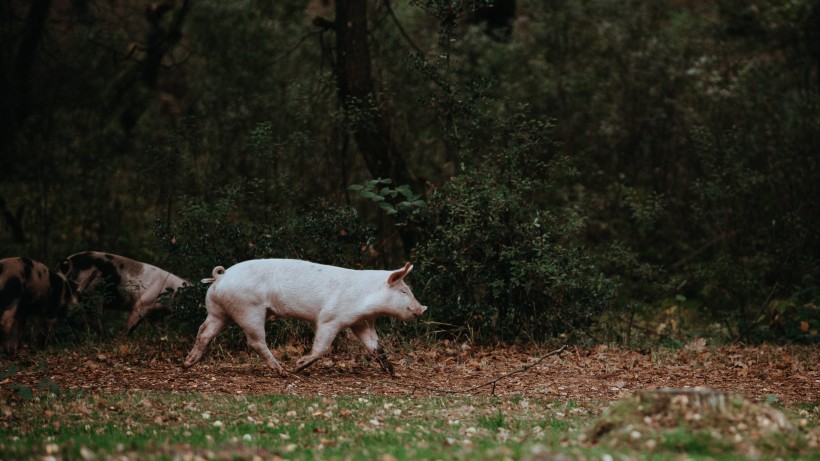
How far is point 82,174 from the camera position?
17.9 meters

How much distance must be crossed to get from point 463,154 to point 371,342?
401cm

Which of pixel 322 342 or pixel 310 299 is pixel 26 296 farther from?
pixel 322 342

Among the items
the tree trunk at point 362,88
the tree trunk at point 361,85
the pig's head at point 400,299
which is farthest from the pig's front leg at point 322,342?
the tree trunk at point 361,85

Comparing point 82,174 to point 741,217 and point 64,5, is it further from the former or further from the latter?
point 741,217

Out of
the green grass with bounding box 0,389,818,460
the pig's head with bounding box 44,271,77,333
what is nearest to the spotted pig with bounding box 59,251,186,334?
the pig's head with bounding box 44,271,77,333

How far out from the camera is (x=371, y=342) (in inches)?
410

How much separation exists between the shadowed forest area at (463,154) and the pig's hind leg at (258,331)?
2.24m

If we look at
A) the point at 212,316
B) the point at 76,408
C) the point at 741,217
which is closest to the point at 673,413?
the point at 76,408

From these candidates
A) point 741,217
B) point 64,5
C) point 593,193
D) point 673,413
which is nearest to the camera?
point 673,413

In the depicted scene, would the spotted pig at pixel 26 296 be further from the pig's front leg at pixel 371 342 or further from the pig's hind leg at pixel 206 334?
the pig's front leg at pixel 371 342

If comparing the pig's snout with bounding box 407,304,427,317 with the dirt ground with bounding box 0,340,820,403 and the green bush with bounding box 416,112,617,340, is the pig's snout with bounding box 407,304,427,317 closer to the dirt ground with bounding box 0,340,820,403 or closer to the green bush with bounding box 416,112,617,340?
the dirt ground with bounding box 0,340,820,403

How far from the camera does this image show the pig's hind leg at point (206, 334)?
34.3ft

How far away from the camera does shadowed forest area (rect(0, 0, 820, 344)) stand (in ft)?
42.5

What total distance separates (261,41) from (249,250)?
7.56 meters
